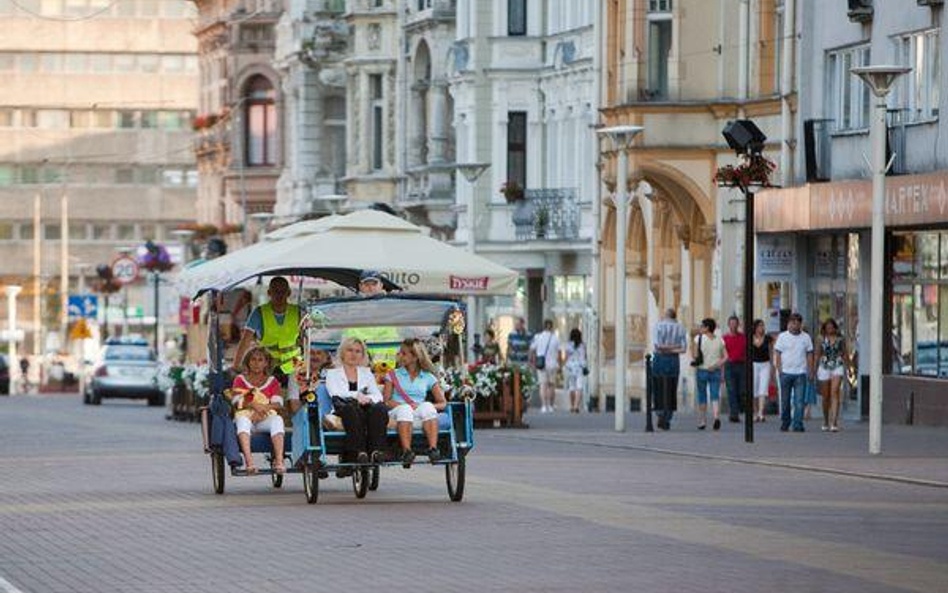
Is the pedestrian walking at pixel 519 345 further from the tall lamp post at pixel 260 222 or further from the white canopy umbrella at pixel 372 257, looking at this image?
the tall lamp post at pixel 260 222

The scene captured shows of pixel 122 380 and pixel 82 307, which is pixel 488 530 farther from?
pixel 82 307

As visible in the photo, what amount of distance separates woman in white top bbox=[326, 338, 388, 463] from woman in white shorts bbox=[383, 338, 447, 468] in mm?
130

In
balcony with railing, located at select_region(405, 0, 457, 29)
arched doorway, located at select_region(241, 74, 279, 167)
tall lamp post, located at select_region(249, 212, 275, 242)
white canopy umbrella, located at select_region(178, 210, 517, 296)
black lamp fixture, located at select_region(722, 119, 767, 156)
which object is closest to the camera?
white canopy umbrella, located at select_region(178, 210, 517, 296)

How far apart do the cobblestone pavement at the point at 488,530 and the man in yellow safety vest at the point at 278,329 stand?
115cm

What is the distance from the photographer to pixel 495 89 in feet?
226

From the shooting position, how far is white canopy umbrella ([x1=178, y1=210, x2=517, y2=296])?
34.5m

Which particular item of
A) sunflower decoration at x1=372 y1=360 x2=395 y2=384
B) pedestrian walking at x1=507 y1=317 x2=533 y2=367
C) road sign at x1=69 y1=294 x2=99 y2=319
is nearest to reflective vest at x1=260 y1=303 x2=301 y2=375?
sunflower decoration at x1=372 y1=360 x2=395 y2=384

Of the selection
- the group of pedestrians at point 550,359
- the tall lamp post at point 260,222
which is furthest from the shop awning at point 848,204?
the tall lamp post at point 260,222

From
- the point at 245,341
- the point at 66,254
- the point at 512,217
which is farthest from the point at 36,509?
the point at 66,254

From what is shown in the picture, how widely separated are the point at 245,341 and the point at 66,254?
4583 inches

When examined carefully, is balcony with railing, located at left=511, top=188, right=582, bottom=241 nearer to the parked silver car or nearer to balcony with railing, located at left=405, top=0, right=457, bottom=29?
balcony with railing, located at left=405, top=0, right=457, bottom=29

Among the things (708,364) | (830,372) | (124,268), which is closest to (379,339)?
(830,372)

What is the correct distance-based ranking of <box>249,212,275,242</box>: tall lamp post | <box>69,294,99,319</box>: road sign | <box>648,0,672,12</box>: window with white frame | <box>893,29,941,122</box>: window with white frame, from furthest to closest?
<box>69,294,99,319</box>: road sign
<box>249,212,275,242</box>: tall lamp post
<box>648,0,672,12</box>: window with white frame
<box>893,29,941,122</box>: window with white frame

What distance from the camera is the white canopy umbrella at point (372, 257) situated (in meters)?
34.5
